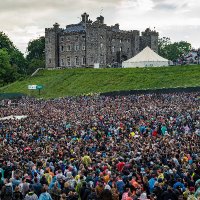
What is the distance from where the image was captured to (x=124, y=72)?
8269cm

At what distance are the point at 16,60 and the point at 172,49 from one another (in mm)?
56747

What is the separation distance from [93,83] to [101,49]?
23.7 metres

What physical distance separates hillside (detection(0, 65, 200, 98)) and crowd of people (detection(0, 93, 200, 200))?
31.2 meters

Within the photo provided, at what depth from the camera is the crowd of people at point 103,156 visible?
15430mm

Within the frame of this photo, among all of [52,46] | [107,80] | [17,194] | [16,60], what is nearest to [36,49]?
[16,60]

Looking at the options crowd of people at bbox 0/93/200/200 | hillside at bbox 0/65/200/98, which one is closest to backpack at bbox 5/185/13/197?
crowd of people at bbox 0/93/200/200

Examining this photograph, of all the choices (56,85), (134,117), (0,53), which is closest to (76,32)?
(0,53)

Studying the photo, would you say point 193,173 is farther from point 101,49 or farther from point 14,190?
point 101,49

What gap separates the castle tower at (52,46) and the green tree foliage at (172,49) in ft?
173

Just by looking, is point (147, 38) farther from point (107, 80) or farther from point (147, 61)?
point (107, 80)

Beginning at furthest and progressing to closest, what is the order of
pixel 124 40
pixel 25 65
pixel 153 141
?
pixel 25 65
pixel 124 40
pixel 153 141

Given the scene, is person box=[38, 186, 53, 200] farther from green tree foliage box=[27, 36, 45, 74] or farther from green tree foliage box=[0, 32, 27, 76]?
green tree foliage box=[27, 36, 45, 74]

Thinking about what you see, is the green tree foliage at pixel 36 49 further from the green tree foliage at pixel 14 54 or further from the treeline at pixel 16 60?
the green tree foliage at pixel 14 54

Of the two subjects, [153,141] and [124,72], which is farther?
[124,72]
